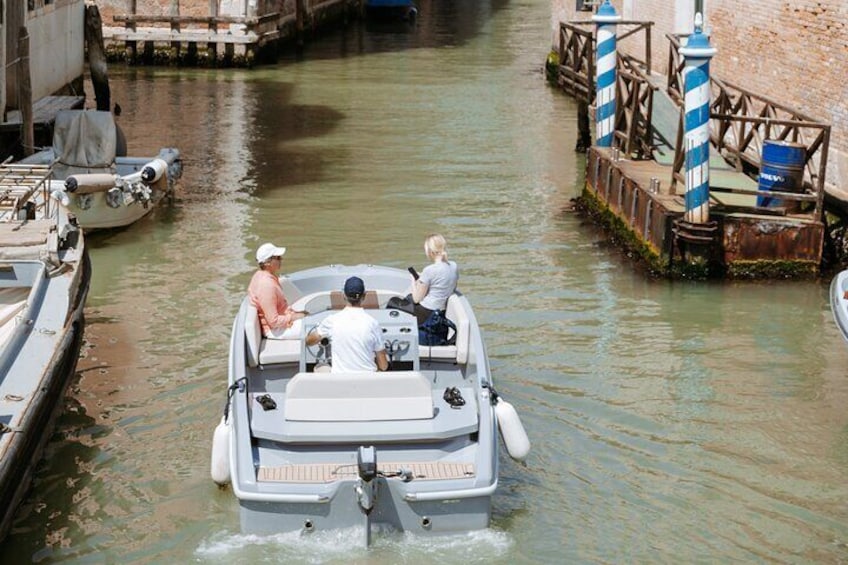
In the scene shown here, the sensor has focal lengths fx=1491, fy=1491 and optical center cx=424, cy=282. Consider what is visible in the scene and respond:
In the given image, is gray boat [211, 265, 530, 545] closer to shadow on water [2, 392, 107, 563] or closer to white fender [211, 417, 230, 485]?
white fender [211, 417, 230, 485]

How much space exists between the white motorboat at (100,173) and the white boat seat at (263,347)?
18.2ft

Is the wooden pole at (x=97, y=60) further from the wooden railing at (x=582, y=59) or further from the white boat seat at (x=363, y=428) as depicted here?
the white boat seat at (x=363, y=428)

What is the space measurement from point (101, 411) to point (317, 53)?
2494 cm

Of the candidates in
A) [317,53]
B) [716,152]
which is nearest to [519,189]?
[716,152]

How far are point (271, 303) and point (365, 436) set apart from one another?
1.87 meters

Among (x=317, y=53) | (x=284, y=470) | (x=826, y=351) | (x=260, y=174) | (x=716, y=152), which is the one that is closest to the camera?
(x=284, y=470)

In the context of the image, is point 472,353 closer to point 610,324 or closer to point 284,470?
point 284,470

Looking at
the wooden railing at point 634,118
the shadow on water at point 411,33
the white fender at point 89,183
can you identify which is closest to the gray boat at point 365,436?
the white fender at point 89,183

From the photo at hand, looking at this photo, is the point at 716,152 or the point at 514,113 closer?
the point at 716,152

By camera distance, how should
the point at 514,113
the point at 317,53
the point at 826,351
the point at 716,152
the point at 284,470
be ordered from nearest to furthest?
the point at 284,470
the point at 826,351
the point at 716,152
the point at 514,113
the point at 317,53

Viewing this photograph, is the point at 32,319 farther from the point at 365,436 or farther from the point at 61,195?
the point at 61,195

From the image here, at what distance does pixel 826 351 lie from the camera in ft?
→ 39.3

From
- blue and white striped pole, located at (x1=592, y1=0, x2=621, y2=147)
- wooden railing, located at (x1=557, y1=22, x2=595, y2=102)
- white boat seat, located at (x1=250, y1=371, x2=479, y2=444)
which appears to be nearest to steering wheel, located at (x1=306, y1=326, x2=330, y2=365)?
white boat seat, located at (x1=250, y1=371, x2=479, y2=444)

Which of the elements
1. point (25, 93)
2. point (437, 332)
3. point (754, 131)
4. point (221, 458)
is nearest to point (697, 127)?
point (754, 131)
